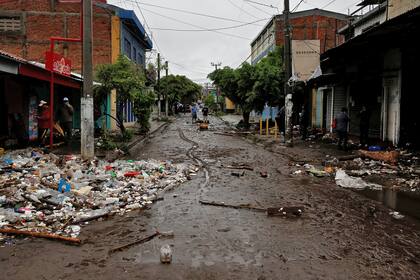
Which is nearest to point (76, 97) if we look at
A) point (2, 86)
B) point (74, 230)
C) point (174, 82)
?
point (2, 86)

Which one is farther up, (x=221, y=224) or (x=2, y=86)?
(x=2, y=86)

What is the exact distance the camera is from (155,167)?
11117mm

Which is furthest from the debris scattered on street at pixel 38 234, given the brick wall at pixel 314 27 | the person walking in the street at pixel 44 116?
the brick wall at pixel 314 27

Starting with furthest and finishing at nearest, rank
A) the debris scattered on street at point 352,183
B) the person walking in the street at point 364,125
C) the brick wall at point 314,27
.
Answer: the brick wall at point 314,27, the person walking in the street at point 364,125, the debris scattered on street at point 352,183

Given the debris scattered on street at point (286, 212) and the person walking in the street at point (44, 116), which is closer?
the debris scattered on street at point (286, 212)

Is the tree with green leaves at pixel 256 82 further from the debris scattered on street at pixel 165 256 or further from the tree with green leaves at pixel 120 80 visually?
the debris scattered on street at pixel 165 256

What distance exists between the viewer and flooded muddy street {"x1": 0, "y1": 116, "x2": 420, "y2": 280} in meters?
4.46

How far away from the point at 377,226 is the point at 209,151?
10.8m

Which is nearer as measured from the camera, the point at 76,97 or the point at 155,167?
the point at 155,167

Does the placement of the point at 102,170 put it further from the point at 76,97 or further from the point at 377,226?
the point at 76,97

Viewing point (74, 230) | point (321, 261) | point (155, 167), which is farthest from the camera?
point (155, 167)

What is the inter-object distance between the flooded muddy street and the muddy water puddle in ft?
1.06

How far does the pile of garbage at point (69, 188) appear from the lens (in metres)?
6.28

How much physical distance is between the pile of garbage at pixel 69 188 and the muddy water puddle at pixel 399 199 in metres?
4.26
